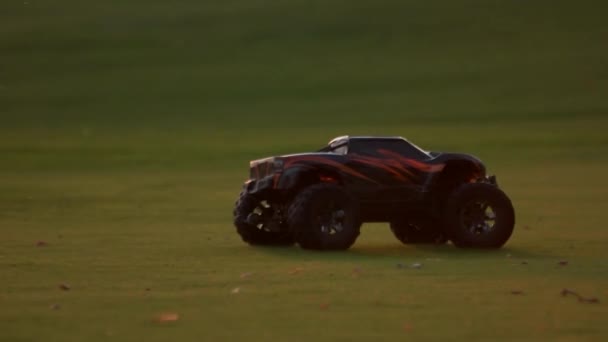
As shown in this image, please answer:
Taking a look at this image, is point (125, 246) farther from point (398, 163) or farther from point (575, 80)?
point (575, 80)

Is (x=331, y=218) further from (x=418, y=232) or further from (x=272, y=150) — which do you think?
(x=272, y=150)

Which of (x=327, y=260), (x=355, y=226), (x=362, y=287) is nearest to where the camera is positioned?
(x=362, y=287)

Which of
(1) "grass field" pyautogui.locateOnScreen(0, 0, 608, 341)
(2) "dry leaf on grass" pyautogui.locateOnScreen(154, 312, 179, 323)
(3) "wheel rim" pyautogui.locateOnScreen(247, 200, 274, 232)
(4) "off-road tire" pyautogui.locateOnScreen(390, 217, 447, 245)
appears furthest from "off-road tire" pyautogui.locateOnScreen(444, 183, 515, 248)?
(2) "dry leaf on grass" pyautogui.locateOnScreen(154, 312, 179, 323)

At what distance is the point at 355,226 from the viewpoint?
55.0 ft

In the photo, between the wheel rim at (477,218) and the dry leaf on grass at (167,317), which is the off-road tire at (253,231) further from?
the dry leaf on grass at (167,317)

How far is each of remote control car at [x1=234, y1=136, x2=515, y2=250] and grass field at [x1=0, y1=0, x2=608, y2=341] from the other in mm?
376

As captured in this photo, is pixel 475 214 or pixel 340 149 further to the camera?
pixel 340 149

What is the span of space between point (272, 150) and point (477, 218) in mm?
29086

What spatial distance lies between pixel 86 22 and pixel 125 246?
60396 mm

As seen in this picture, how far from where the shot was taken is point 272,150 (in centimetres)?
4634

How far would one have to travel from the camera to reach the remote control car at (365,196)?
1667 centimetres

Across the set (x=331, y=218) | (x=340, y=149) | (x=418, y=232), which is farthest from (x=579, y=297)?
(x=418, y=232)

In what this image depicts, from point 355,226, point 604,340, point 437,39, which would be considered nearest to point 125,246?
point 355,226

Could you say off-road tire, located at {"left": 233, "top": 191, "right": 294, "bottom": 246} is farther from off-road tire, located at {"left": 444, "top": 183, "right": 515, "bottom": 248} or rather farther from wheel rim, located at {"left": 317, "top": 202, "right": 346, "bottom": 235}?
off-road tire, located at {"left": 444, "top": 183, "right": 515, "bottom": 248}
